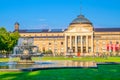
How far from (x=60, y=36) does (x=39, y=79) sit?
13485 cm

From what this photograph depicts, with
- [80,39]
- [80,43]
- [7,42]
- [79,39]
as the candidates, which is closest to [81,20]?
[79,39]

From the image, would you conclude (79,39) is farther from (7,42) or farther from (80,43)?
(7,42)

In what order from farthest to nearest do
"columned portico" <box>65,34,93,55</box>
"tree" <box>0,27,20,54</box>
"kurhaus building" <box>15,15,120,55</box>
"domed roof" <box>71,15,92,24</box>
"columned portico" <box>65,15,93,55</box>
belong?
1. "domed roof" <box>71,15,92,24</box>
2. "kurhaus building" <box>15,15,120,55</box>
3. "columned portico" <box>65,15,93,55</box>
4. "columned portico" <box>65,34,93,55</box>
5. "tree" <box>0,27,20,54</box>

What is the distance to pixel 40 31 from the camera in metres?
170

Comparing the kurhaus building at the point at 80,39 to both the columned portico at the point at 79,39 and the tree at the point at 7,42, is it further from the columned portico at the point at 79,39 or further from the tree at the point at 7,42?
the tree at the point at 7,42

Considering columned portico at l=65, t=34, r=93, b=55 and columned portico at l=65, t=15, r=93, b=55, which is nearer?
columned portico at l=65, t=34, r=93, b=55

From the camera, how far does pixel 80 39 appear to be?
147125 millimetres

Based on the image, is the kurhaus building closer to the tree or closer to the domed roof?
the domed roof

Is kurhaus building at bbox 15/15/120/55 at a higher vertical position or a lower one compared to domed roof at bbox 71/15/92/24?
lower

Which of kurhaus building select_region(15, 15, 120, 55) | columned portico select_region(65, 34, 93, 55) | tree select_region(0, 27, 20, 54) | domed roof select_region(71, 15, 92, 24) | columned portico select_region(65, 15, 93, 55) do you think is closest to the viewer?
tree select_region(0, 27, 20, 54)

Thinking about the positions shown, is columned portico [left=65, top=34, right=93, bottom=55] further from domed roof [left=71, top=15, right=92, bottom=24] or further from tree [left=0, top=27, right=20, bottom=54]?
tree [left=0, top=27, right=20, bottom=54]

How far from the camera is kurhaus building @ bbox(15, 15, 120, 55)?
146 m

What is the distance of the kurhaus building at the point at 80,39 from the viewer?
146 m

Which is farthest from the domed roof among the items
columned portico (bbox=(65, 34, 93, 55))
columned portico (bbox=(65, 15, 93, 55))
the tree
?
the tree
